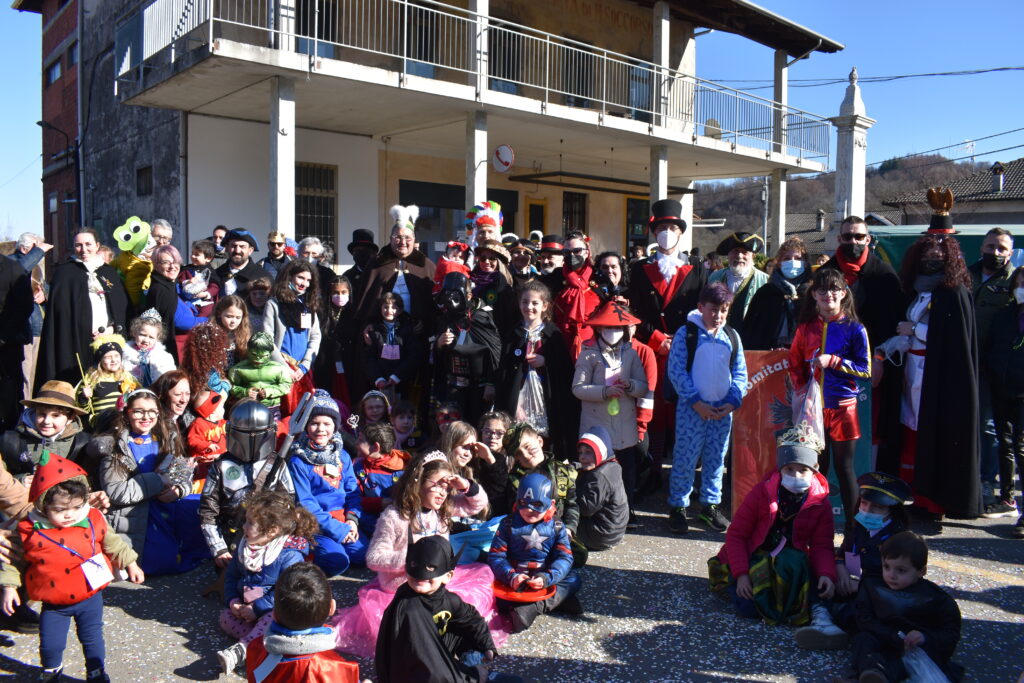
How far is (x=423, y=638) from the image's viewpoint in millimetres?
3113

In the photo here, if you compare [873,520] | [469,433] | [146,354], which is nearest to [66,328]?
[146,354]

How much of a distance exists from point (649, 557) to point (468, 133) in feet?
32.1

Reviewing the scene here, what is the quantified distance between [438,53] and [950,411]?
36.5 feet

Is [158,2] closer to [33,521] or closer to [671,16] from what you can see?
[33,521]

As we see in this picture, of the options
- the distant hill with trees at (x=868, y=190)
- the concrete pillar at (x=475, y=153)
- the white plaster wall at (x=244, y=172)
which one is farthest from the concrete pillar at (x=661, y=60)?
the distant hill with trees at (x=868, y=190)

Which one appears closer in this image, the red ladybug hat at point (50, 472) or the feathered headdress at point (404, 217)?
the red ladybug hat at point (50, 472)

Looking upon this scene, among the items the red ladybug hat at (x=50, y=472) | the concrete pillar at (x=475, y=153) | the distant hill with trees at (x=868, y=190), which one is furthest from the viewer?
the distant hill with trees at (x=868, y=190)

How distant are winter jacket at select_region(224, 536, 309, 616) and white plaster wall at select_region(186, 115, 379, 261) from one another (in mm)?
10482

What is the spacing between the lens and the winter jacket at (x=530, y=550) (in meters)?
4.20

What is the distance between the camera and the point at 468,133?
528 inches

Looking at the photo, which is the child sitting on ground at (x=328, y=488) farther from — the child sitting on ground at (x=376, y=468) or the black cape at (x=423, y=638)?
the black cape at (x=423, y=638)

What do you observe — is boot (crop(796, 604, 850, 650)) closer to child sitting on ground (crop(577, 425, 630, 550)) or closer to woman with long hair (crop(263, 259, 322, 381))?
child sitting on ground (crop(577, 425, 630, 550))

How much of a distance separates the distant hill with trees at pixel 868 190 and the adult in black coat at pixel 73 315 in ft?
130

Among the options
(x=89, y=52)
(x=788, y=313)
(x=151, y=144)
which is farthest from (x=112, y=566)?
(x=89, y=52)
